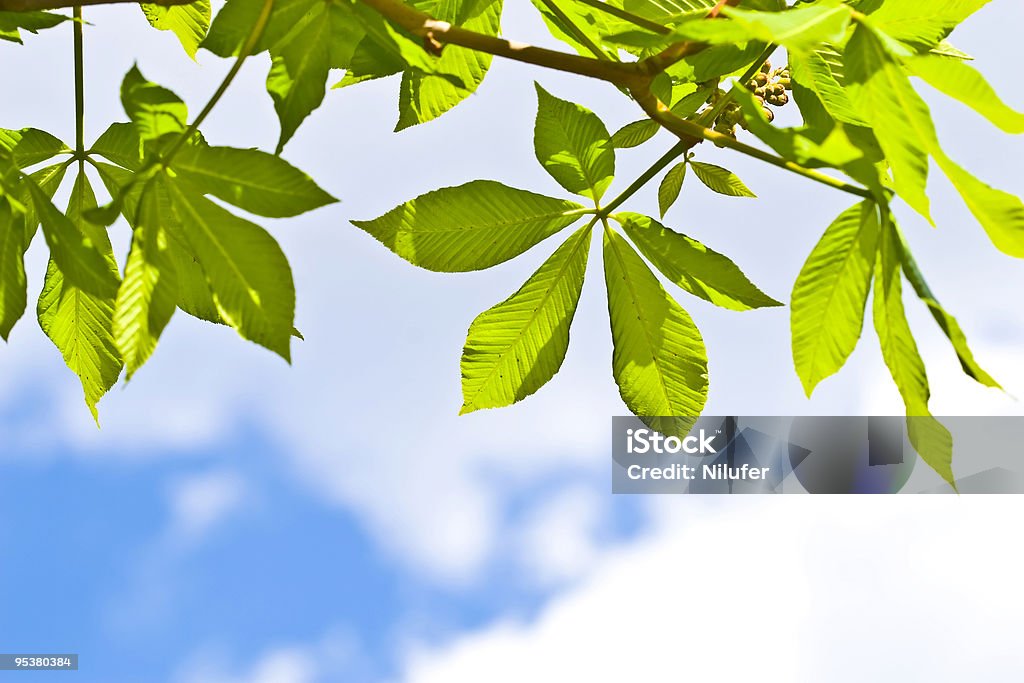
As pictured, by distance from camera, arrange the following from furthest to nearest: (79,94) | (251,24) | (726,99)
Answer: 1. (79,94)
2. (726,99)
3. (251,24)

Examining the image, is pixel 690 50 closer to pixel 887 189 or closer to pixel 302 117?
pixel 887 189

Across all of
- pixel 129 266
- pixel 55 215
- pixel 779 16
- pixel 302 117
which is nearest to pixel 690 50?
pixel 779 16

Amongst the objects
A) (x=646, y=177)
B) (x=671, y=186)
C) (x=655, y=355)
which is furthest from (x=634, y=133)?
(x=655, y=355)

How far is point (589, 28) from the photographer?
99 centimetres

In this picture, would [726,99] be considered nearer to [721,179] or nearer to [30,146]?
[721,179]

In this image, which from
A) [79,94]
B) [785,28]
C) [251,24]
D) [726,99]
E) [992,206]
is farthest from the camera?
[79,94]

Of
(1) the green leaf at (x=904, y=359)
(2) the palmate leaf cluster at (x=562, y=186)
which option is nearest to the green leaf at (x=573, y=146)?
(2) the palmate leaf cluster at (x=562, y=186)

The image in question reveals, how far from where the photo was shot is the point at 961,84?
61 centimetres

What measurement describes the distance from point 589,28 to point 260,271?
0.52 metres

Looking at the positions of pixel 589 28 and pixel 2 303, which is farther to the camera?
pixel 589 28

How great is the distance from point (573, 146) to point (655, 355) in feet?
0.80

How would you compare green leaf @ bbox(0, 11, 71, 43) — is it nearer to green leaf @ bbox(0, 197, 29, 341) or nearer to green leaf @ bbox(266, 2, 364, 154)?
green leaf @ bbox(0, 197, 29, 341)

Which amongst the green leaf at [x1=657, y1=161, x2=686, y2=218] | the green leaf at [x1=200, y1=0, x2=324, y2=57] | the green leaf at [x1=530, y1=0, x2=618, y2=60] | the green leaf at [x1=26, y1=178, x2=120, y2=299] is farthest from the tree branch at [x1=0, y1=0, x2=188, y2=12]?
the green leaf at [x1=657, y1=161, x2=686, y2=218]

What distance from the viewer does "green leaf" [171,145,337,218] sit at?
0.66 m
